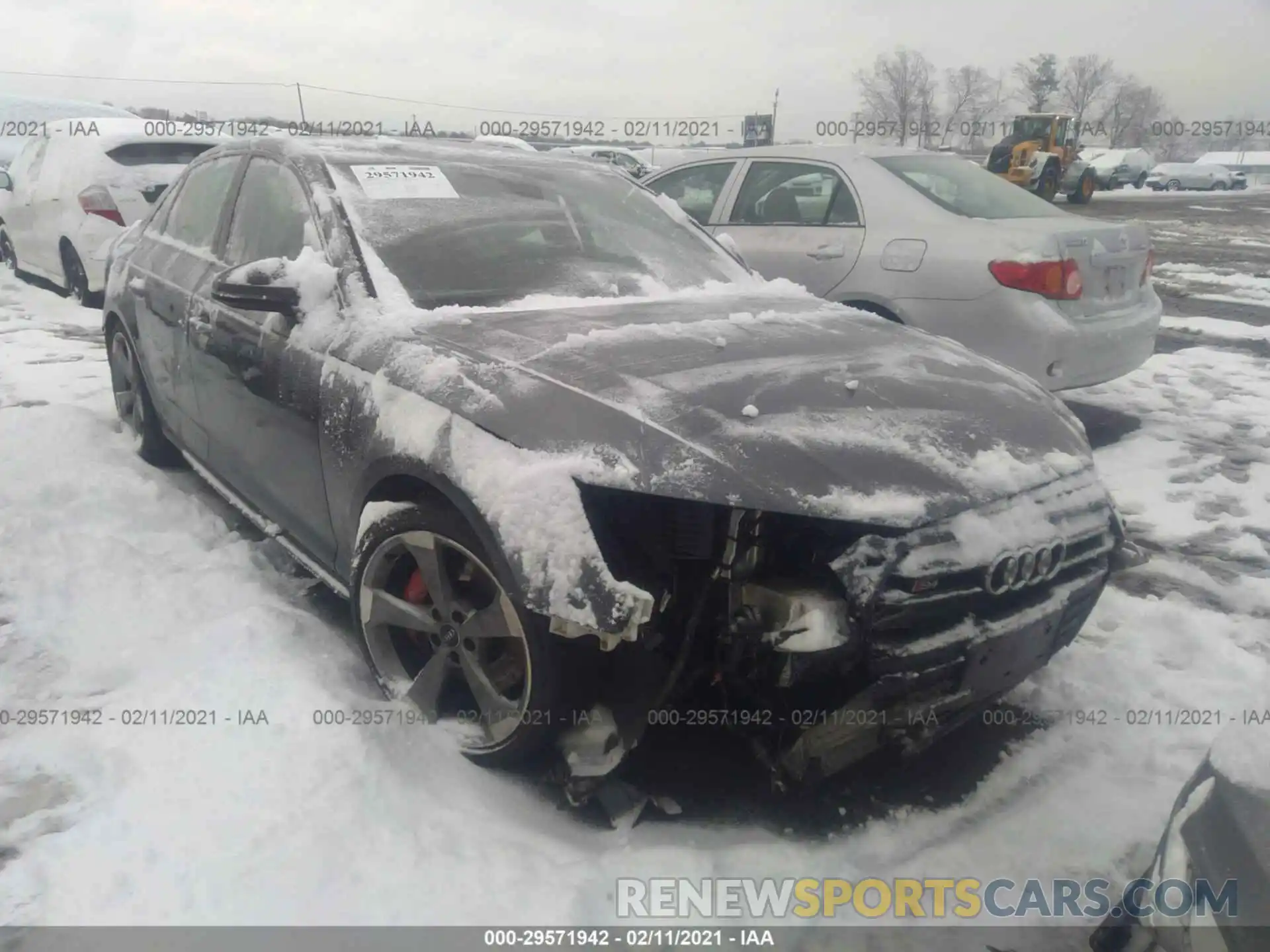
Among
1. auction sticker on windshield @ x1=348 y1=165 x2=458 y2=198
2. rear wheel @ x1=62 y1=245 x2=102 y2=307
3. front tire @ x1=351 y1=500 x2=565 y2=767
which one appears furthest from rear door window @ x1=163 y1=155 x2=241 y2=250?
rear wheel @ x1=62 y1=245 x2=102 y2=307

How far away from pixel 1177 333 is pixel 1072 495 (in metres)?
6.97

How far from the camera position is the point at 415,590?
2.41m

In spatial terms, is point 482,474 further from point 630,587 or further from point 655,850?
point 655,850

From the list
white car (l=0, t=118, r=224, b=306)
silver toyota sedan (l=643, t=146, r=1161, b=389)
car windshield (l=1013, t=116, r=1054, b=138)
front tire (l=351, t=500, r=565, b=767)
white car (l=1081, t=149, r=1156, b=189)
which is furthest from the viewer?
white car (l=1081, t=149, r=1156, b=189)

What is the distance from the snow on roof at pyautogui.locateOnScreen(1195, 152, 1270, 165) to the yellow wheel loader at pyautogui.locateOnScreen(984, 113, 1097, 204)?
1234 inches

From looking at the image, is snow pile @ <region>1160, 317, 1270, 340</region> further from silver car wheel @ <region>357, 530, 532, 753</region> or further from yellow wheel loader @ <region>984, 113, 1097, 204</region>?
yellow wheel loader @ <region>984, 113, 1097, 204</region>

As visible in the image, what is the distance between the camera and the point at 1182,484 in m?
4.38

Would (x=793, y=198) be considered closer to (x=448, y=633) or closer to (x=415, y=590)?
(x=415, y=590)

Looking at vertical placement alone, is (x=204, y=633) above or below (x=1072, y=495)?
below

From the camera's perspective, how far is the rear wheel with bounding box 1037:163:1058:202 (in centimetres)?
2614

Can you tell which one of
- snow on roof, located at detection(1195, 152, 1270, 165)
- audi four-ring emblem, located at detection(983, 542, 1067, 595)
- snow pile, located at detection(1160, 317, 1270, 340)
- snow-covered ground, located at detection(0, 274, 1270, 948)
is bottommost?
snow-covered ground, located at detection(0, 274, 1270, 948)

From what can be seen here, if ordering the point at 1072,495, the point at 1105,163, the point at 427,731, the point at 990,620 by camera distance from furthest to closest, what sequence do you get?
the point at 1105,163
the point at 427,731
the point at 1072,495
the point at 990,620

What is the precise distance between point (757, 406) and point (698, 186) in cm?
416

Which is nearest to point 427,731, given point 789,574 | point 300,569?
point 789,574
